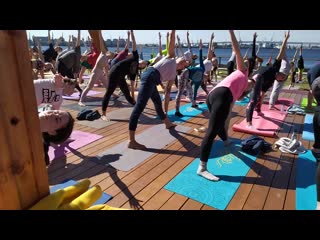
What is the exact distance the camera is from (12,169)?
1.10 metres

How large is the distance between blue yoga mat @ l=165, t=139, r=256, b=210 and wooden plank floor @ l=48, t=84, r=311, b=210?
3.3 inches

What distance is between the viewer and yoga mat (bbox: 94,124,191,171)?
13.2 feet

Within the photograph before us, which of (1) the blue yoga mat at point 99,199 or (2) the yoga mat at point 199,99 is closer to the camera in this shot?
(1) the blue yoga mat at point 99,199

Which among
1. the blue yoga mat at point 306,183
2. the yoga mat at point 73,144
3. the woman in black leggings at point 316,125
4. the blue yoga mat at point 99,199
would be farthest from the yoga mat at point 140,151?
the woman in black leggings at point 316,125

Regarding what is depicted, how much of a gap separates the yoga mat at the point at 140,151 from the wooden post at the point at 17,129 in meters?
2.68

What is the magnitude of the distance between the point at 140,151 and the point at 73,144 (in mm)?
1308

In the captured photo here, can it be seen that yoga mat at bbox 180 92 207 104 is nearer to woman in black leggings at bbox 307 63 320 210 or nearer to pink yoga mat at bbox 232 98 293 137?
pink yoga mat at bbox 232 98 293 137

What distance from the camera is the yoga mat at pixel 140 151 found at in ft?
13.2

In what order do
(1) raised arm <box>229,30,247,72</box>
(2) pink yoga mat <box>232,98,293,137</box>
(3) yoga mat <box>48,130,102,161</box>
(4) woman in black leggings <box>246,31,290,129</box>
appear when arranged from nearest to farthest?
(1) raised arm <box>229,30,247,72</box> → (3) yoga mat <box>48,130,102,161</box> → (2) pink yoga mat <box>232,98,293,137</box> → (4) woman in black leggings <box>246,31,290,129</box>

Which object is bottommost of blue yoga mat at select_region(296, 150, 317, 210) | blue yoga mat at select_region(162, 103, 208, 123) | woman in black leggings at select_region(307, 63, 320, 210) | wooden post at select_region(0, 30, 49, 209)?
blue yoga mat at select_region(296, 150, 317, 210)

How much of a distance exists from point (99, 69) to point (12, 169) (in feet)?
22.1

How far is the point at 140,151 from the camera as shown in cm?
447

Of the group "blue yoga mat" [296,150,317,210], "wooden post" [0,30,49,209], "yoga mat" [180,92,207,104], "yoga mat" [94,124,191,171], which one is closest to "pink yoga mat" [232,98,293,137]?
"blue yoga mat" [296,150,317,210]

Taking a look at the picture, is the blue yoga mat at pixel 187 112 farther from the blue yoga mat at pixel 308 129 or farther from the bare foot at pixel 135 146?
the blue yoga mat at pixel 308 129
